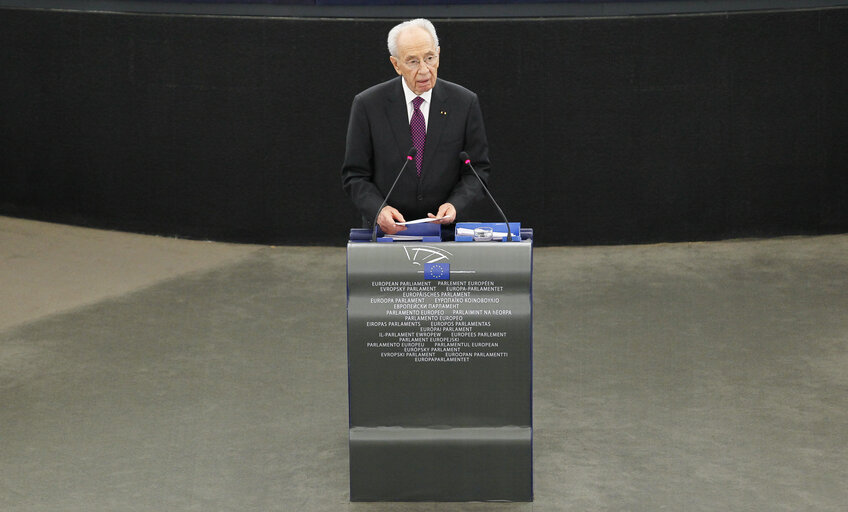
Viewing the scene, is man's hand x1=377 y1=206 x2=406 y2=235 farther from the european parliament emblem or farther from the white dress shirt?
the white dress shirt

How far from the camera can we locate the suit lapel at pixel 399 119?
595cm

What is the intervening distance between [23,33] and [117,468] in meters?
5.66

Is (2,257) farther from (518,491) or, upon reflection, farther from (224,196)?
(518,491)

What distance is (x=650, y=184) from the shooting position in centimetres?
993

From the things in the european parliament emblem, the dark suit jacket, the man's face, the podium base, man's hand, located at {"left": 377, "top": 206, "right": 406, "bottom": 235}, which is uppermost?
the man's face

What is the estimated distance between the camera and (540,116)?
9.81 meters

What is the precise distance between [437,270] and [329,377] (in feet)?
6.58

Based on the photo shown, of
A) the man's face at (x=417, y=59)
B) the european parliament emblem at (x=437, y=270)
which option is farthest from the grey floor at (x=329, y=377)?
the man's face at (x=417, y=59)

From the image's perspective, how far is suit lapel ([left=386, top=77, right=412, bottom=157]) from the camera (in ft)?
19.5

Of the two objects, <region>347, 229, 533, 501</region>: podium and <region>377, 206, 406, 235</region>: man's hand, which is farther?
<region>377, 206, 406, 235</region>: man's hand

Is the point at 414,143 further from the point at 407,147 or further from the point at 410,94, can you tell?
the point at 410,94

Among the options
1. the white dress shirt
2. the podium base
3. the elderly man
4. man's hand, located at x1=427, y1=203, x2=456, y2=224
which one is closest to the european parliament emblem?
man's hand, located at x1=427, y1=203, x2=456, y2=224

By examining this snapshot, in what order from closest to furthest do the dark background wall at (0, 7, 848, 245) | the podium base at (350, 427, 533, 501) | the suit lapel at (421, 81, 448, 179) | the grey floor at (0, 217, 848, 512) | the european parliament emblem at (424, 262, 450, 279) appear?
the european parliament emblem at (424, 262, 450, 279), the podium base at (350, 427, 533, 501), the grey floor at (0, 217, 848, 512), the suit lapel at (421, 81, 448, 179), the dark background wall at (0, 7, 848, 245)

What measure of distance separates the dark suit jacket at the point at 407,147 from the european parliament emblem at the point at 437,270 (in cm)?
54
